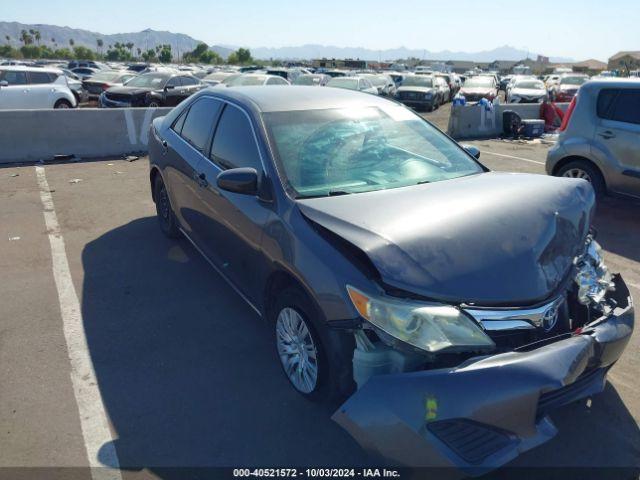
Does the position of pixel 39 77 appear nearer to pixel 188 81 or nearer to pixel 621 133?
pixel 188 81

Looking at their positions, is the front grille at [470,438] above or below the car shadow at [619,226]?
above

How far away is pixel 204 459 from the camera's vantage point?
8.84 ft

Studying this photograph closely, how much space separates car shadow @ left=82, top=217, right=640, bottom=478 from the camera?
2723 mm

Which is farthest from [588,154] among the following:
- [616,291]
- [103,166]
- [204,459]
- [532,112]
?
[532,112]

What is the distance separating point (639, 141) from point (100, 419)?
6539mm

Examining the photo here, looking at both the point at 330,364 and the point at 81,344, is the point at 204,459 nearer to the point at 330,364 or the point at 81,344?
the point at 330,364

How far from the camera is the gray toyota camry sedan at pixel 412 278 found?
2166 millimetres

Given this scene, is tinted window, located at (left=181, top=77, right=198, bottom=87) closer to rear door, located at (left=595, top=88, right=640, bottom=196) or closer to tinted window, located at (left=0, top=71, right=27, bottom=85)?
tinted window, located at (left=0, top=71, right=27, bottom=85)

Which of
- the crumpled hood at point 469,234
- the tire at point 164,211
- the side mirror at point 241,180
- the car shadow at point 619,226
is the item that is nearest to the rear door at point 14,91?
the tire at point 164,211

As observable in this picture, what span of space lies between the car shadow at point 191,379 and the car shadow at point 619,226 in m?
4.30

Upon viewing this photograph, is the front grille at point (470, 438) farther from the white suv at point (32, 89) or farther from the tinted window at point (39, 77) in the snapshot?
the tinted window at point (39, 77)

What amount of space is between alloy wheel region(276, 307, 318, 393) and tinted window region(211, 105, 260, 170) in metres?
1.06

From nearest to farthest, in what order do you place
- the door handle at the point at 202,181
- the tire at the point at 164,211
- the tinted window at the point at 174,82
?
the door handle at the point at 202,181, the tire at the point at 164,211, the tinted window at the point at 174,82

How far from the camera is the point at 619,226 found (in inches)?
257
